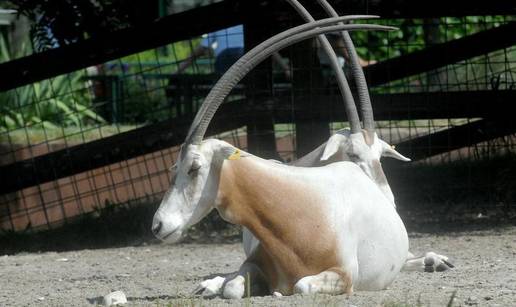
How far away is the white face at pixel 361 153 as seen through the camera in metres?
5.45

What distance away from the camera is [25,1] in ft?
25.1

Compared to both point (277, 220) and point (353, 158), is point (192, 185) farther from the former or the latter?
point (353, 158)

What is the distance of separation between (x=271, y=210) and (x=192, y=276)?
5.45 feet

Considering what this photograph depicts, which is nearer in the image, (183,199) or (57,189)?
(183,199)

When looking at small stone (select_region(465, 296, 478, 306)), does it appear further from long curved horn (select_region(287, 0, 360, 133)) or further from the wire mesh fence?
the wire mesh fence

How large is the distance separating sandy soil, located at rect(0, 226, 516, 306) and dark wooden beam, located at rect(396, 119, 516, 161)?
1009 mm

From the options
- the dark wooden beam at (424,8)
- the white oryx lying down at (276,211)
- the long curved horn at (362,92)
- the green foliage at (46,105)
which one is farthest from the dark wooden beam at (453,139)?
the green foliage at (46,105)

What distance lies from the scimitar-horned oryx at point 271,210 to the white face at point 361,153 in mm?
785

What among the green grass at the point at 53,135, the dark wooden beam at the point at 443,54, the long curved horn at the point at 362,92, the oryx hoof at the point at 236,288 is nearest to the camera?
the oryx hoof at the point at 236,288

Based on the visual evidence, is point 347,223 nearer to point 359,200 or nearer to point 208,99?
point 359,200

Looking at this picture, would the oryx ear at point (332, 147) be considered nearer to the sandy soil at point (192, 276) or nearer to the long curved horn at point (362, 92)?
the long curved horn at point (362, 92)

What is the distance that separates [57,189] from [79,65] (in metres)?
1.48

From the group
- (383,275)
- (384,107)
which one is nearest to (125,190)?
(384,107)

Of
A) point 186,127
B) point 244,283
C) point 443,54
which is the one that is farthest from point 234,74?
point 443,54
